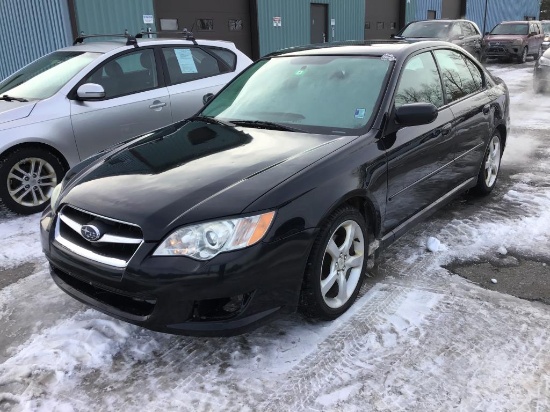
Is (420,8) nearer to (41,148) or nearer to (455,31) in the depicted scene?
(455,31)

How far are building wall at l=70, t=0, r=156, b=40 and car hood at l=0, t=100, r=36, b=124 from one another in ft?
20.9

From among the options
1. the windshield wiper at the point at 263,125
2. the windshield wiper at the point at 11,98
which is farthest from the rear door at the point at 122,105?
the windshield wiper at the point at 263,125

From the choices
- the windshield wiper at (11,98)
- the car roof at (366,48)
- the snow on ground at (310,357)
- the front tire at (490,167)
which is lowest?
the snow on ground at (310,357)

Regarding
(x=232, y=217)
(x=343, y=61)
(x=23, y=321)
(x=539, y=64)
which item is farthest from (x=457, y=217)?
(x=539, y=64)

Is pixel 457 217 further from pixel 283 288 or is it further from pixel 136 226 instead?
pixel 136 226

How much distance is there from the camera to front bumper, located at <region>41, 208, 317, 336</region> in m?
2.34

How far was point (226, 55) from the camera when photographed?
653 centimetres

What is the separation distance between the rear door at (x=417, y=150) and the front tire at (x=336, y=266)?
38cm

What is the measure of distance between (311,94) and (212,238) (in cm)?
161

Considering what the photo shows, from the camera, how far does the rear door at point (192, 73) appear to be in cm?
585

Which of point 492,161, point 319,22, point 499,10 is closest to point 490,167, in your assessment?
point 492,161

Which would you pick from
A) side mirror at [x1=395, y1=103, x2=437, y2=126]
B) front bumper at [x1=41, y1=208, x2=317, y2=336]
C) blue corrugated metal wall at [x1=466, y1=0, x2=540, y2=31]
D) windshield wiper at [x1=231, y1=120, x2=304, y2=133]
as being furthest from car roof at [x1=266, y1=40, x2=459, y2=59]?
blue corrugated metal wall at [x1=466, y1=0, x2=540, y2=31]

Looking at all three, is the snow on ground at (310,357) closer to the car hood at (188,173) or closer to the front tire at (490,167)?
the car hood at (188,173)

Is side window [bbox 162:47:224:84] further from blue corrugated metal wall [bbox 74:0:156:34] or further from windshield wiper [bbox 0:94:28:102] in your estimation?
blue corrugated metal wall [bbox 74:0:156:34]
